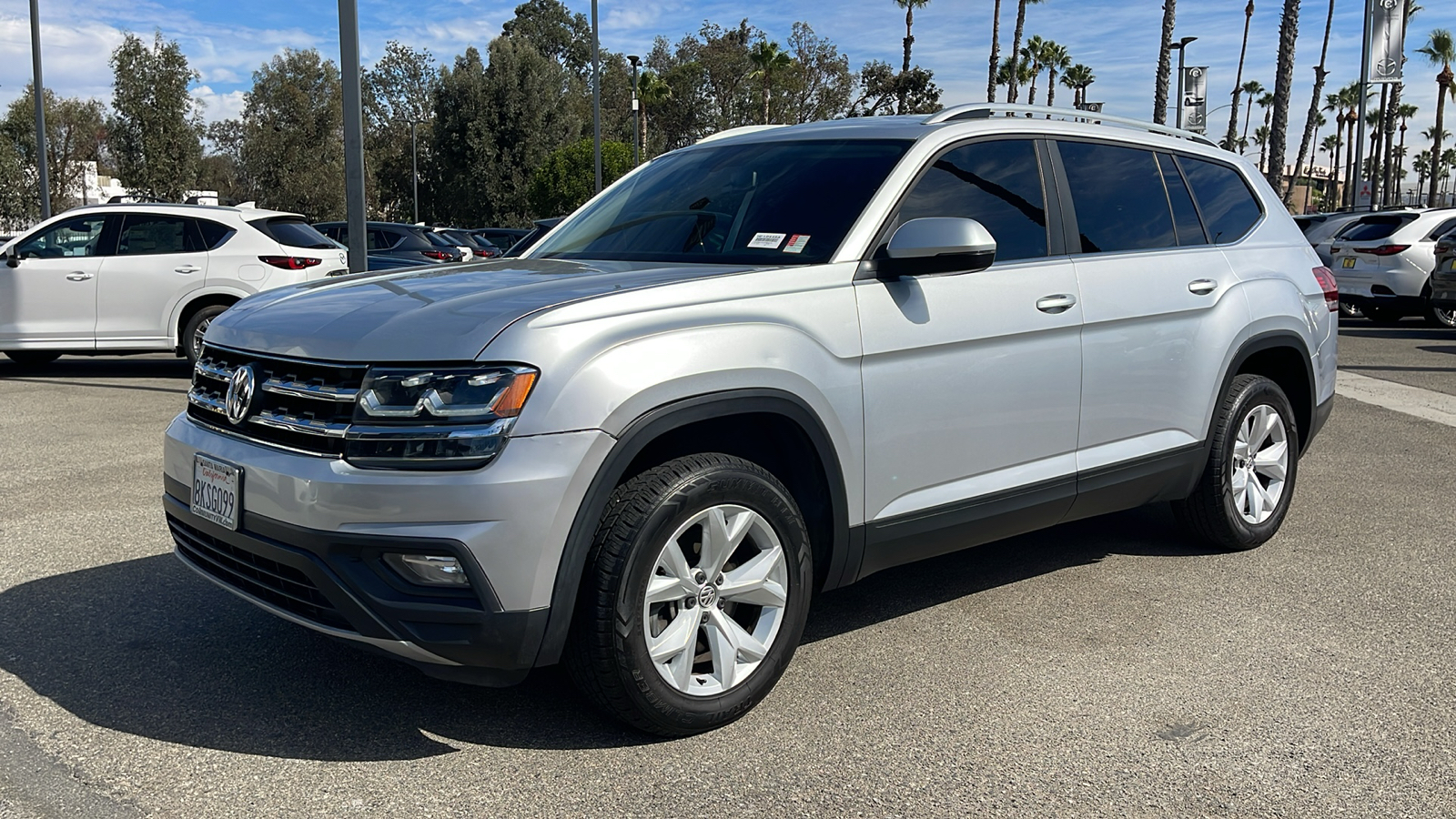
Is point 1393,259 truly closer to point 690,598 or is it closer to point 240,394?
point 690,598

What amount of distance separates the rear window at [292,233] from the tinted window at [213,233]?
0.92 feet

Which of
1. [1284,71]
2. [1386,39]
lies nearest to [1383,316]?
[1386,39]

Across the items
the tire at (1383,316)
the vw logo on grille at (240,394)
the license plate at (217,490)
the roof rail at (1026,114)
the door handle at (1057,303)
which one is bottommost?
the tire at (1383,316)

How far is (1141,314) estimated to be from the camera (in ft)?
15.1

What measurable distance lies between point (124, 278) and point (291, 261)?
4.92 ft

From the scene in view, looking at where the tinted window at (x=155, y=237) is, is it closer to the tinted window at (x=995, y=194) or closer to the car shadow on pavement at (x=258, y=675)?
the car shadow on pavement at (x=258, y=675)

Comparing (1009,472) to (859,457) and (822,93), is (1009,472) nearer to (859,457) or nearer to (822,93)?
(859,457)

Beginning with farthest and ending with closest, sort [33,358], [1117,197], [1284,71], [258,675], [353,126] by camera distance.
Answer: [1284,71] → [33,358] → [353,126] → [1117,197] → [258,675]

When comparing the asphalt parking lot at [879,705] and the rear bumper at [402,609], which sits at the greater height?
the rear bumper at [402,609]

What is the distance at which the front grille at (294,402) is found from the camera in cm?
310

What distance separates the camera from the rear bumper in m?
3.01

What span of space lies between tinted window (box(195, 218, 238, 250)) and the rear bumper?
940 centimetres

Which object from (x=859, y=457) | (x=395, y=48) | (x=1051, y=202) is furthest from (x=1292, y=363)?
(x=395, y=48)

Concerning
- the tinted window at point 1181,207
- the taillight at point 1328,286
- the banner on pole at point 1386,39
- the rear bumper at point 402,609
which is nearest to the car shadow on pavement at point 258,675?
the rear bumper at point 402,609
